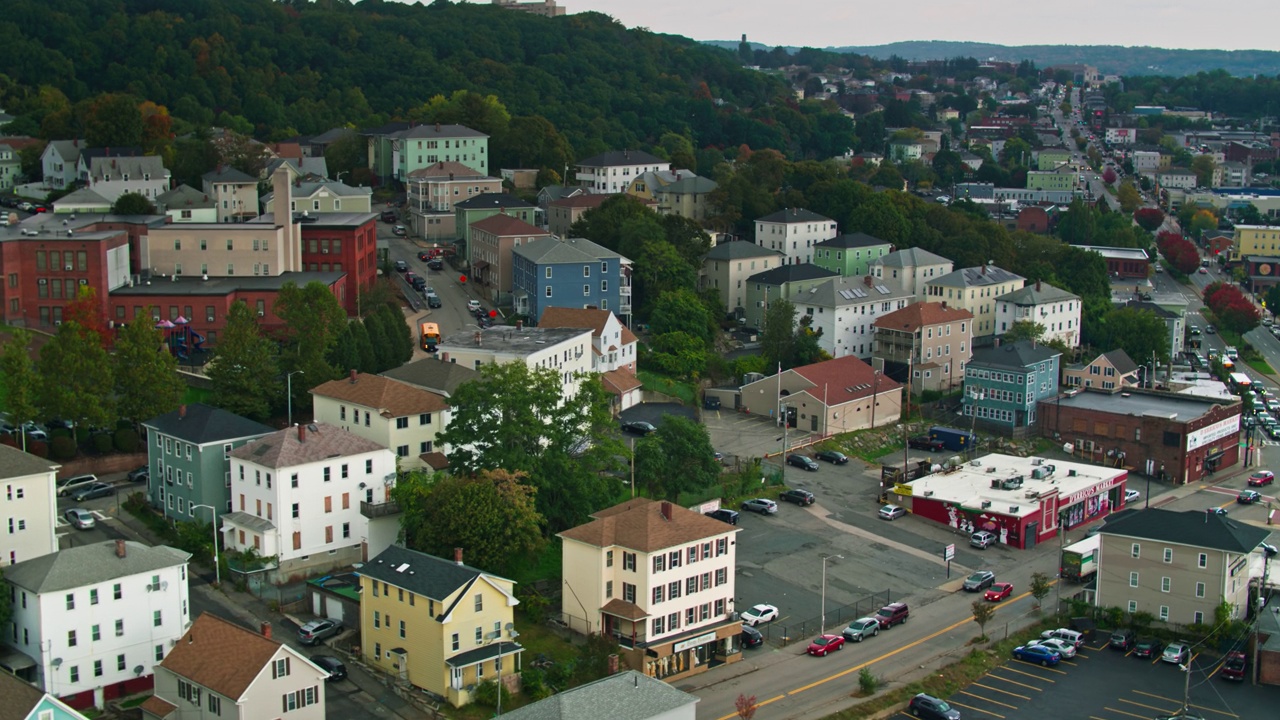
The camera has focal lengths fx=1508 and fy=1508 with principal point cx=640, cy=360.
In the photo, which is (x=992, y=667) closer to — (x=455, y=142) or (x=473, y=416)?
(x=473, y=416)

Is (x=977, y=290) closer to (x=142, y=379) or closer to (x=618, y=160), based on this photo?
(x=618, y=160)

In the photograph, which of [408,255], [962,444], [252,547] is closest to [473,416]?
[252,547]

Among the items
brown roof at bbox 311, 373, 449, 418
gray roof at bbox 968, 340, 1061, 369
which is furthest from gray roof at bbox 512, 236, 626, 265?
brown roof at bbox 311, 373, 449, 418

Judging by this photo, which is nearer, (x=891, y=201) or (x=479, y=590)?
(x=479, y=590)

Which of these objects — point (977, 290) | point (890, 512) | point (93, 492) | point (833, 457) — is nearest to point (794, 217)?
point (977, 290)

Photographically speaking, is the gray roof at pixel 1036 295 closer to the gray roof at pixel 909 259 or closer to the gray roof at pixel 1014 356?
the gray roof at pixel 909 259

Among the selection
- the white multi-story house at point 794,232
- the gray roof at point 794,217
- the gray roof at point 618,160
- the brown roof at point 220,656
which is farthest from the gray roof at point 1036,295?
the brown roof at point 220,656
